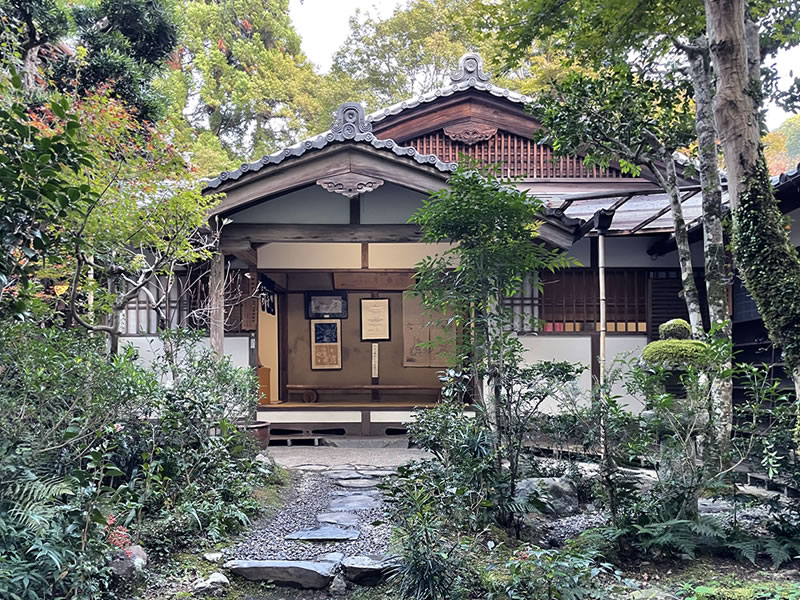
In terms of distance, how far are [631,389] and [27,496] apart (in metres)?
4.05

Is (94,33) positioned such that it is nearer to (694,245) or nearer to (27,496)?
(27,496)

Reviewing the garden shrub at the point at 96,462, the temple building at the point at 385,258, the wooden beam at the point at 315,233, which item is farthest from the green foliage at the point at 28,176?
the wooden beam at the point at 315,233

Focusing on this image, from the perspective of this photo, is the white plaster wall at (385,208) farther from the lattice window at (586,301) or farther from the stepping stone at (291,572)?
the stepping stone at (291,572)

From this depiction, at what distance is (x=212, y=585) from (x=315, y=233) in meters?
5.30

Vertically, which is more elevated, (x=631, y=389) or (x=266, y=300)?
(x=266, y=300)

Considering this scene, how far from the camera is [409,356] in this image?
39.2 feet

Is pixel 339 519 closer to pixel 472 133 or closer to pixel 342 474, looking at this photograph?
pixel 342 474

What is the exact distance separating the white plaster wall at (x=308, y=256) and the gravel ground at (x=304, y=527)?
13.7 feet

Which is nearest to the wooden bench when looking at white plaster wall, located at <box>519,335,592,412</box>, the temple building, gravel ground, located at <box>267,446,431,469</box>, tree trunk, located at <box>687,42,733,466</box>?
the temple building

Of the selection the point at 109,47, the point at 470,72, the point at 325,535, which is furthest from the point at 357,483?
the point at 109,47

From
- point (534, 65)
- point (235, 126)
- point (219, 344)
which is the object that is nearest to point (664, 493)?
point (219, 344)

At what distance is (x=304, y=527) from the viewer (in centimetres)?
509

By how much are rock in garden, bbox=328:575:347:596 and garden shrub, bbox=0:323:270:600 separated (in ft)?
3.69

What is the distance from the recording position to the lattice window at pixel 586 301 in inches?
349
